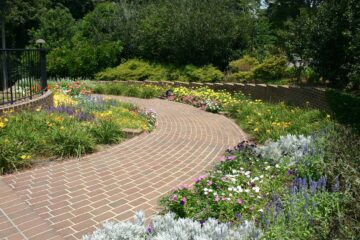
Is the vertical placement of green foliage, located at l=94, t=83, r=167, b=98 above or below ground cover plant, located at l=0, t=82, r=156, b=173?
below

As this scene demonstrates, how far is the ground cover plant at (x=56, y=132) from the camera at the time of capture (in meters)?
5.53

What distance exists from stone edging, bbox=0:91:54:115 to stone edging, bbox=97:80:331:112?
700 cm

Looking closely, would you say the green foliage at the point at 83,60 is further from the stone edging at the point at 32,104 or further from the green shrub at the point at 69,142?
the green shrub at the point at 69,142

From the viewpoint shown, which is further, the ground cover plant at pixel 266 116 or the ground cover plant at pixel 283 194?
the ground cover plant at pixel 266 116

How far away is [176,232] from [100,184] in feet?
7.46

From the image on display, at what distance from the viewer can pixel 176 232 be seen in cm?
296

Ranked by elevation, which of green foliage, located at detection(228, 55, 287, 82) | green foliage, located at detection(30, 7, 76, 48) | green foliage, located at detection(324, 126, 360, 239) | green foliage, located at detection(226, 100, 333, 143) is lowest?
green foliage, located at detection(226, 100, 333, 143)

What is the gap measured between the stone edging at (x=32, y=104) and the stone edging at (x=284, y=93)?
23.0ft

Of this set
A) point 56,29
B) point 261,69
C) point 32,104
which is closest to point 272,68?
point 261,69

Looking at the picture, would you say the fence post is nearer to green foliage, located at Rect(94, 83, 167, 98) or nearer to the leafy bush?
green foliage, located at Rect(94, 83, 167, 98)

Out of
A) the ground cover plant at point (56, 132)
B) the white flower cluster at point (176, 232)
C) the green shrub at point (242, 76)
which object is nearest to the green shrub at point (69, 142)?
the ground cover plant at point (56, 132)

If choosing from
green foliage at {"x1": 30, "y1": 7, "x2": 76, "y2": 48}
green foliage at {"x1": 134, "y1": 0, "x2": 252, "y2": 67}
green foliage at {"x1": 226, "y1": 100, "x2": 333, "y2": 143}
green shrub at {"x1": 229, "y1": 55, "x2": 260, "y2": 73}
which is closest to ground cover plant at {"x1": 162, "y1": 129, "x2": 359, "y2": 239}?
green foliage at {"x1": 226, "y1": 100, "x2": 333, "y2": 143}

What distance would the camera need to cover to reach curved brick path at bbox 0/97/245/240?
3.80 metres

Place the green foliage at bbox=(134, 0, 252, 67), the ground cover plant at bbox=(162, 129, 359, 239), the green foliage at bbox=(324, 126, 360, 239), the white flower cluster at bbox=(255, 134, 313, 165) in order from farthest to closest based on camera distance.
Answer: the green foliage at bbox=(134, 0, 252, 67), the white flower cluster at bbox=(255, 134, 313, 165), the ground cover plant at bbox=(162, 129, 359, 239), the green foliage at bbox=(324, 126, 360, 239)
